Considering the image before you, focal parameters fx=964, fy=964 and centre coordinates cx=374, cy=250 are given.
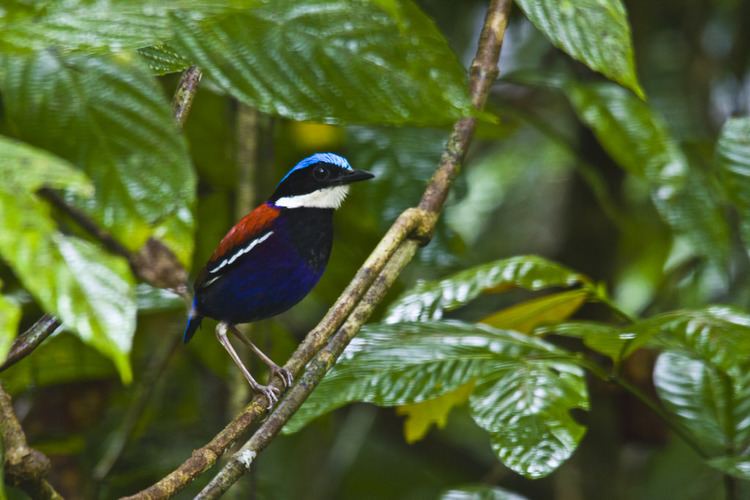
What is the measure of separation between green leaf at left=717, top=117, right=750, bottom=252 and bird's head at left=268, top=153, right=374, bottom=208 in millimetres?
972

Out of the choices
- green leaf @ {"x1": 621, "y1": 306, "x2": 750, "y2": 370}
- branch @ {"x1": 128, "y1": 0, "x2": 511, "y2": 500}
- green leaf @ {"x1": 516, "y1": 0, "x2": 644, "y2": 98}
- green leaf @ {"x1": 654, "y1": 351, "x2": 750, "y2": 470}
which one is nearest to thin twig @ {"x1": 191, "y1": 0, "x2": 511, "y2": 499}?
branch @ {"x1": 128, "y1": 0, "x2": 511, "y2": 500}

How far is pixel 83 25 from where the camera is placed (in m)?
1.12

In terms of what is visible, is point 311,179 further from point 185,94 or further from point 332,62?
point 332,62

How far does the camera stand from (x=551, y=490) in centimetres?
437

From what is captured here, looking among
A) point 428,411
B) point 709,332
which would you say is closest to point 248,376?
point 428,411

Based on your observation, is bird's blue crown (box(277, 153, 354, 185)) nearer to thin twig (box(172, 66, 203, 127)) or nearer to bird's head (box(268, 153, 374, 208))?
bird's head (box(268, 153, 374, 208))

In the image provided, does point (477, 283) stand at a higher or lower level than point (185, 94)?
lower

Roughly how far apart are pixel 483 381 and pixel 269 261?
569 mm

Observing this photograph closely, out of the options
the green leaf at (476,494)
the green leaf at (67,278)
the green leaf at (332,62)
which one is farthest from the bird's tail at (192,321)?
the green leaf at (67,278)

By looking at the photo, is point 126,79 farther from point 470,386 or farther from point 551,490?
point 551,490

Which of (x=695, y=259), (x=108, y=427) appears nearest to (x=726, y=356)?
(x=695, y=259)

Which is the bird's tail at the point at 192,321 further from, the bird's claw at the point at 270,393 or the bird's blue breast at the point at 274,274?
the bird's claw at the point at 270,393

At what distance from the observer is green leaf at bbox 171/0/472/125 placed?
4.20 ft

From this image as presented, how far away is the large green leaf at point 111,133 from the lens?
1.08 meters
